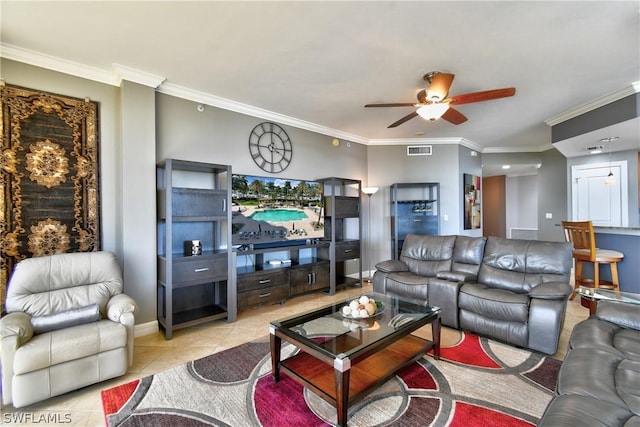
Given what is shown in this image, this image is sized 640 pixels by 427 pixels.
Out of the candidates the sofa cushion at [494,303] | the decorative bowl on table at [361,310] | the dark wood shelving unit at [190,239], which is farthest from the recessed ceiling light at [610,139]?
the dark wood shelving unit at [190,239]

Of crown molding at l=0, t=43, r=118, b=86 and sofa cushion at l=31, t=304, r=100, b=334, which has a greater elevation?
crown molding at l=0, t=43, r=118, b=86

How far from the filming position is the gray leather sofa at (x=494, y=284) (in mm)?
2602

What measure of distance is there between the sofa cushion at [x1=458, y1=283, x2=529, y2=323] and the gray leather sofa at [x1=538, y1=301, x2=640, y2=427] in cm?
61

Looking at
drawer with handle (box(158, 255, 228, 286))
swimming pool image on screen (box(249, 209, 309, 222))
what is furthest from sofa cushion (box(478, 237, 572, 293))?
drawer with handle (box(158, 255, 228, 286))

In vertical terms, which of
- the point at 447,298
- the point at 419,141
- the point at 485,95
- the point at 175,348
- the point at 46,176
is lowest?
the point at 175,348

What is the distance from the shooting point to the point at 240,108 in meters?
3.98

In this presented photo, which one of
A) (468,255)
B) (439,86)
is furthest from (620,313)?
(439,86)

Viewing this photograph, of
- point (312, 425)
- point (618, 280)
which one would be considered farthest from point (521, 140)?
point (312, 425)

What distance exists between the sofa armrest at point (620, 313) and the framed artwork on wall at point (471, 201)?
12.9ft

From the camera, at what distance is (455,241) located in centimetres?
385

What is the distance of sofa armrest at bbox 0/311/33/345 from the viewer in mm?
1879

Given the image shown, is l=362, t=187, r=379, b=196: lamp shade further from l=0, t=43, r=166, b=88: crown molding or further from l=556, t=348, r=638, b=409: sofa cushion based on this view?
l=556, t=348, r=638, b=409: sofa cushion

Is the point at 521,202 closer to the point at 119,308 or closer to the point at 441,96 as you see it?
the point at 441,96

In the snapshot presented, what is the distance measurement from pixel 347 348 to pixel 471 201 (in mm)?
5410
